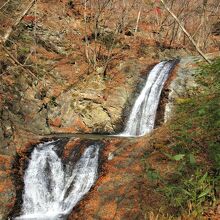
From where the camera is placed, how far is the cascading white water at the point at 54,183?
1027cm

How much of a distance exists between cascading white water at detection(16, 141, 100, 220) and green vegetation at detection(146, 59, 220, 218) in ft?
10.1

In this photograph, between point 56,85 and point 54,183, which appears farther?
point 56,85

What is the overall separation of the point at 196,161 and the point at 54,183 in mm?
5980

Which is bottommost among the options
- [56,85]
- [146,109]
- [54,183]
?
[54,183]

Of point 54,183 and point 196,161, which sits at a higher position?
point 196,161

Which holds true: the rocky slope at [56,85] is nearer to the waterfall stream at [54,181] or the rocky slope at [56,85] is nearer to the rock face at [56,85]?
the rock face at [56,85]

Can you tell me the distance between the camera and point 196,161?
676cm

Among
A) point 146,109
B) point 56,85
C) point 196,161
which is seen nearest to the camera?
point 196,161

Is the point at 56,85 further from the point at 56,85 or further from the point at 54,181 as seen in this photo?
the point at 54,181

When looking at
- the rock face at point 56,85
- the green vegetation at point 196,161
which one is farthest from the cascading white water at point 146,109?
the green vegetation at point 196,161

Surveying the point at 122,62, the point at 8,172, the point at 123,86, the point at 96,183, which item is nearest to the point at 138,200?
the point at 96,183

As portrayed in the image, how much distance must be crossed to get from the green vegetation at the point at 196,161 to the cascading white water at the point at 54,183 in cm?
308

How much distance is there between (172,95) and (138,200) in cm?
1002

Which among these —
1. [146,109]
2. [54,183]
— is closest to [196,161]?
[54,183]
